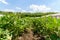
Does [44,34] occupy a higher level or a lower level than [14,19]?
lower

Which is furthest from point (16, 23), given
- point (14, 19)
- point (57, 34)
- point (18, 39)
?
point (57, 34)

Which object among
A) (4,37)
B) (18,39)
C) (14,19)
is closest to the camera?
(4,37)

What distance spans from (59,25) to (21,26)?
0.84m

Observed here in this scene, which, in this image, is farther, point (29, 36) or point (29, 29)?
point (29, 29)

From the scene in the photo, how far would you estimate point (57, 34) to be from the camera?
361 cm

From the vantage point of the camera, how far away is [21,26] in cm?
375

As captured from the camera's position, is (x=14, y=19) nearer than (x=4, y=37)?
No

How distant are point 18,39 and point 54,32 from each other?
0.79 m

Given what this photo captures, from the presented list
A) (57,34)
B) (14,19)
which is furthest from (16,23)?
(57,34)

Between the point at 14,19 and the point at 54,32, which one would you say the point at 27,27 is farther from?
the point at 54,32

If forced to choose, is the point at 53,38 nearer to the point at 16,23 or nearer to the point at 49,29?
the point at 49,29

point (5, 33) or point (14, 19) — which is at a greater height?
point (14, 19)

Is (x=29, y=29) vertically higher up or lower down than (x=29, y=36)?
higher up

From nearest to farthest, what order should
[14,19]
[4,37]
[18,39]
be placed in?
1. [4,37]
2. [18,39]
3. [14,19]
